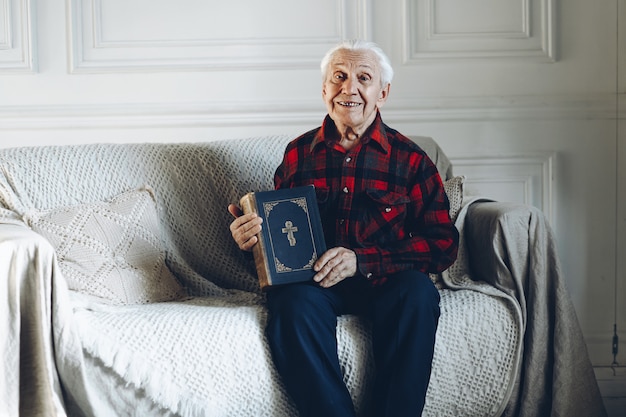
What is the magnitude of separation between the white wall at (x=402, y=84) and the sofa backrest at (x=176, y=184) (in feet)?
1.46

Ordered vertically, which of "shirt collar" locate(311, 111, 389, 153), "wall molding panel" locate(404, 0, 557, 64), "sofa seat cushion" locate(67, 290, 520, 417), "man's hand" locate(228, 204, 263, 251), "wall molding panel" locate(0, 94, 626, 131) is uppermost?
"wall molding panel" locate(404, 0, 557, 64)

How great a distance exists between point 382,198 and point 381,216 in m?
0.05

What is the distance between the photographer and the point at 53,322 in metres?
1.58

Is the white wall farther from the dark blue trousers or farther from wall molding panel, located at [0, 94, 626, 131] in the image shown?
the dark blue trousers

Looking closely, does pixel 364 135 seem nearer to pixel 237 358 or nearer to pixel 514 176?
pixel 237 358

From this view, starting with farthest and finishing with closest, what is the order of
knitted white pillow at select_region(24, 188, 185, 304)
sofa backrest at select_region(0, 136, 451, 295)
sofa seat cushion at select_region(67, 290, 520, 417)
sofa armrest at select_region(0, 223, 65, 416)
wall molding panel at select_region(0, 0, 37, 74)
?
wall molding panel at select_region(0, 0, 37, 74)
sofa backrest at select_region(0, 136, 451, 295)
knitted white pillow at select_region(24, 188, 185, 304)
sofa seat cushion at select_region(67, 290, 520, 417)
sofa armrest at select_region(0, 223, 65, 416)

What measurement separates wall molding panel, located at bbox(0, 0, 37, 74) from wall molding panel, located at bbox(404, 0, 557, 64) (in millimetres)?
1295

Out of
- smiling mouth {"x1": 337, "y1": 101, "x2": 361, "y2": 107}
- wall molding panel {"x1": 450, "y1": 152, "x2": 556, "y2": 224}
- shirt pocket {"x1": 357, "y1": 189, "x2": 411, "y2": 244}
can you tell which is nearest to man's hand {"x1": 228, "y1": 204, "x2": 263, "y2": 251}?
shirt pocket {"x1": 357, "y1": 189, "x2": 411, "y2": 244}

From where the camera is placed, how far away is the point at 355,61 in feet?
6.47

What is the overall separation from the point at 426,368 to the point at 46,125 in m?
1.64

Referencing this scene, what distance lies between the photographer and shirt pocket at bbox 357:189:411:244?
1937 millimetres

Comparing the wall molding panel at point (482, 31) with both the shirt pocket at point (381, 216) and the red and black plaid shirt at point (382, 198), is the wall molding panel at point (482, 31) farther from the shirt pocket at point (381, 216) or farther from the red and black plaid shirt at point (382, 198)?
the shirt pocket at point (381, 216)

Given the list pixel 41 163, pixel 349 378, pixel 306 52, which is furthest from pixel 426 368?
pixel 306 52

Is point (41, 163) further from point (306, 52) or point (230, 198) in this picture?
point (306, 52)
